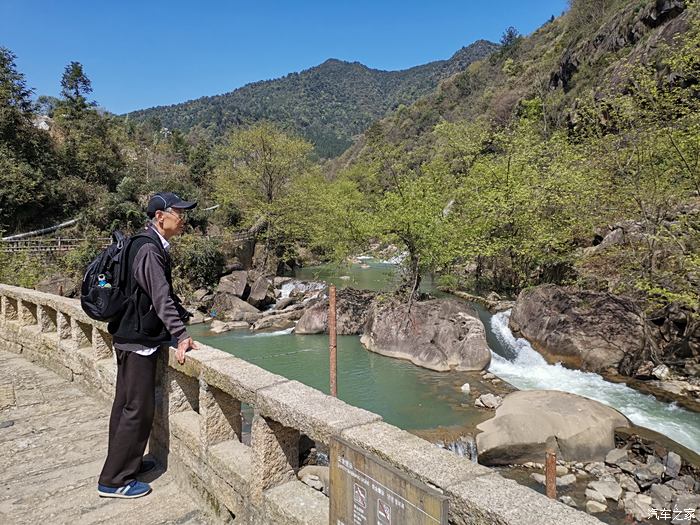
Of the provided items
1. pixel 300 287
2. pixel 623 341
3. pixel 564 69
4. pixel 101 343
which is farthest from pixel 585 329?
pixel 564 69

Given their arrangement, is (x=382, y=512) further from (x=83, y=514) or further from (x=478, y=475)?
(x=83, y=514)

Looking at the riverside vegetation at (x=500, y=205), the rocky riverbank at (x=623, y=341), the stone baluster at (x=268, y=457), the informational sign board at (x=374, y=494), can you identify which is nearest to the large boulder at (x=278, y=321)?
the riverside vegetation at (x=500, y=205)

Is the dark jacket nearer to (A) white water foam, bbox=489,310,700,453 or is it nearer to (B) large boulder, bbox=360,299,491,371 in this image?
(A) white water foam, bbox=489,310,700,453

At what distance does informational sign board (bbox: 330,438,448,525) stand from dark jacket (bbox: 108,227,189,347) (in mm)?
1541

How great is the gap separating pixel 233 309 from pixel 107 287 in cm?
1873

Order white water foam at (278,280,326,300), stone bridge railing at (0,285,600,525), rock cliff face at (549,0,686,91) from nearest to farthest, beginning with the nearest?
stone bridge railing at (0,285,600,525), rock cliff face at (549,0,686,91), white water foam at (278,280,326,300)

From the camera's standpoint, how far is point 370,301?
746 inches

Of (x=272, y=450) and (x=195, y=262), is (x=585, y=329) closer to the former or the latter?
(x=272, y=450)

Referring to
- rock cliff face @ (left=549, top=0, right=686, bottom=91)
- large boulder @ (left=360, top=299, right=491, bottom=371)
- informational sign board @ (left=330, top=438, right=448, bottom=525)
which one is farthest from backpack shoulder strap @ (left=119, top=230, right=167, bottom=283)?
rock cliff face @ (left=549, top=0, right=686, bottom=91)

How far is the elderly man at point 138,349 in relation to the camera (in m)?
3.04

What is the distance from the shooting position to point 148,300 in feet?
10.3

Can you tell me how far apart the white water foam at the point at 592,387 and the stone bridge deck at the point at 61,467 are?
9.38 m

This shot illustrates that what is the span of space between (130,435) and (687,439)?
32.6ft

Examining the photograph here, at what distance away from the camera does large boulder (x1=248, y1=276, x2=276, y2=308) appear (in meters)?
23.0
